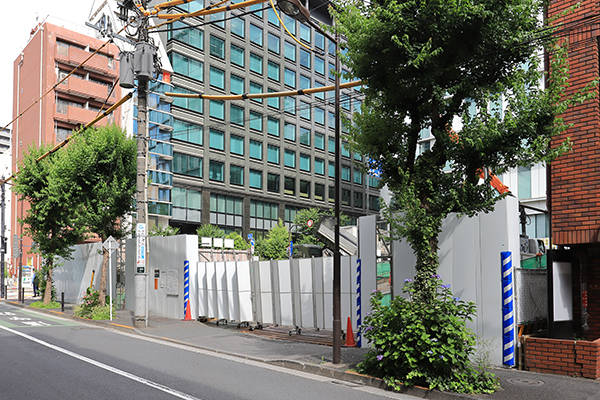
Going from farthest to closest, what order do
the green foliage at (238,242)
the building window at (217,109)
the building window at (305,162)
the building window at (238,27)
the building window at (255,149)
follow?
the building window at (305,162), the building window at (255,149), the building window at (238,27), the building window at (217,109), the green foliage at (238,242)

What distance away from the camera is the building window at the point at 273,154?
57156 mm

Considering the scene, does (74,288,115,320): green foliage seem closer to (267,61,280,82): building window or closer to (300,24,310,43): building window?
(267,61,280,82): building window

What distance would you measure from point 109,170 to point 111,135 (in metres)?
1.59

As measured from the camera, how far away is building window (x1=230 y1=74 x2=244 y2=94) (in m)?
53.1

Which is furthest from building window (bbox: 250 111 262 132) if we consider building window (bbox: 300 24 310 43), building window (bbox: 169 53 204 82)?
building window (bbox: 300 24 310 43)

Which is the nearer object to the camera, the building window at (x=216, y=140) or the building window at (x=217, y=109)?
the building window at (x=216, y=140)

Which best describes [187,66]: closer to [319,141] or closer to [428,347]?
[319,141]

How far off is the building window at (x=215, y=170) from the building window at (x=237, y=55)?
11126 mm

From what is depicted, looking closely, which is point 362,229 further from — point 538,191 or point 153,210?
point 153,210

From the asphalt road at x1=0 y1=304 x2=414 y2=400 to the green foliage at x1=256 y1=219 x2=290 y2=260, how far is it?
3461cm

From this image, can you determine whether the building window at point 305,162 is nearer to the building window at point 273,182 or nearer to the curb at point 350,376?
the building window at point 273,182

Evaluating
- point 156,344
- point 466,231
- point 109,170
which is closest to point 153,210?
point 109,170

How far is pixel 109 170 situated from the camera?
22.7 m

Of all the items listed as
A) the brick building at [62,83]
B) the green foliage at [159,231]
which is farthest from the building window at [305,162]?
the green foliage at [159,231]
